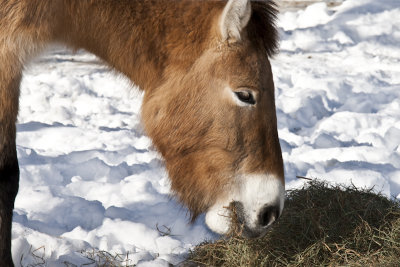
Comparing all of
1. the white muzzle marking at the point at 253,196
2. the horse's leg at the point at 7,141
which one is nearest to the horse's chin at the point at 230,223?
the white muzzle marking at the point at 253,196

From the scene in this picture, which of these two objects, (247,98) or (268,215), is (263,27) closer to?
(247,98)

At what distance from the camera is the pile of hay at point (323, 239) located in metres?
3.04

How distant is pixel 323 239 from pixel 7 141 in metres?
1.78

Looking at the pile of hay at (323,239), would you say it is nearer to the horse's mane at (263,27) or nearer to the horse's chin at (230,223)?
the horse's chin at (230,223)

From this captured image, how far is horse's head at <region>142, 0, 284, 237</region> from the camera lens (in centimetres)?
280

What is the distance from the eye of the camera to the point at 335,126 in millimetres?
5594

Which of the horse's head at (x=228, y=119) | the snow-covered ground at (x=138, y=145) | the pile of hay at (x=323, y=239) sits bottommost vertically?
the snow-covered ground at (x=138, y=145)

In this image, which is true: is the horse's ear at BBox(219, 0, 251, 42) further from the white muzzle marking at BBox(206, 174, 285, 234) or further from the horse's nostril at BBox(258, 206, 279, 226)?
the horse's nostril at BBox(258, 206, 279, 226)

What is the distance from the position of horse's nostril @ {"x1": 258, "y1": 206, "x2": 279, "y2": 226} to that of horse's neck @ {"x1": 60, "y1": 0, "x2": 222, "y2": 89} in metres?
0.86

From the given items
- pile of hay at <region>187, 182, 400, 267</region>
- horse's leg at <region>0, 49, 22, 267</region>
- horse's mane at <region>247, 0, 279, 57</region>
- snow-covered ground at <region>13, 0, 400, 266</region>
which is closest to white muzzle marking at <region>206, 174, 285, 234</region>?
pile of hay at <region>187, 182, 400, 267</region>

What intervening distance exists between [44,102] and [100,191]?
7.86 ft

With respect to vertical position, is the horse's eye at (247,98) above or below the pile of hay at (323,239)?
above

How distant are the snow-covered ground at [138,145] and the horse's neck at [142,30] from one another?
0.29 m

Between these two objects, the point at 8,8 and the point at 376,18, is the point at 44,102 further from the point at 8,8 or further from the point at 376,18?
the point at 376,18
